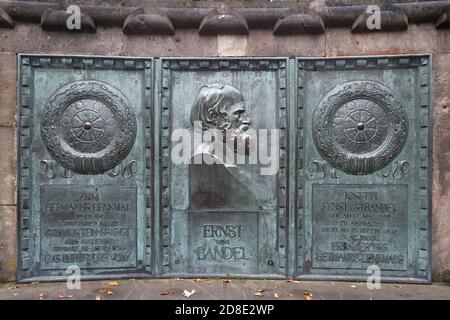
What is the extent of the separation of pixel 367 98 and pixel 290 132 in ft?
4.01

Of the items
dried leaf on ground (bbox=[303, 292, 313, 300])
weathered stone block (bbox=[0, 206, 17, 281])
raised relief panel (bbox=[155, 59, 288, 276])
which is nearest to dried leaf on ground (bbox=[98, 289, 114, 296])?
raised relief panel (bbox=[155, 59, 288, 276])

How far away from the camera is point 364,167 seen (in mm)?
4445

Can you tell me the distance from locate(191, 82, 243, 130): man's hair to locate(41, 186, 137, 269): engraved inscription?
1459 mm

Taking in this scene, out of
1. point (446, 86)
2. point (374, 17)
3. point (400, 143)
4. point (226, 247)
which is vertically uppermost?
point (374, 17)

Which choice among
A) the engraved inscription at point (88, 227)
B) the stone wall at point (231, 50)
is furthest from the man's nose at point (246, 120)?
the engraved inscription at point (88, 227)

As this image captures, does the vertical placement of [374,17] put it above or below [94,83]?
above

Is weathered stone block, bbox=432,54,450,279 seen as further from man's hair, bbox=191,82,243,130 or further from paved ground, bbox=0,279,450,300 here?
man's hair, bbox=191,82,243,130

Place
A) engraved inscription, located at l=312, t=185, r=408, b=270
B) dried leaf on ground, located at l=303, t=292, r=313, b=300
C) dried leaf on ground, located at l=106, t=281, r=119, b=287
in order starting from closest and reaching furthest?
1. dried leaf on ground, located at l=303, t=292, r=313, b=300
2. dried leaf on ground, located at l=106, t=281, r=119, b=287
3. engraved inscription, located at l=312, t=185, r=408, b=270

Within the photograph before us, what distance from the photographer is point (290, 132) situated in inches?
176

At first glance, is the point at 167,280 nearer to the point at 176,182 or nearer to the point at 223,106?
the point at 176,182

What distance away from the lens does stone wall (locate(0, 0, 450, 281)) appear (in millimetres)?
4383

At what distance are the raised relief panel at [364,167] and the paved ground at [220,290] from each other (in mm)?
209

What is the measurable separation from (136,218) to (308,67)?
3.40 meters

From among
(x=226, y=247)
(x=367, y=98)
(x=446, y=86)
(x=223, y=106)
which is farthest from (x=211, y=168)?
(x=446, y=86)
